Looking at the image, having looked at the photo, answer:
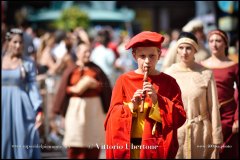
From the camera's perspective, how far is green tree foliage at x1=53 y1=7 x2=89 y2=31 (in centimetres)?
2305

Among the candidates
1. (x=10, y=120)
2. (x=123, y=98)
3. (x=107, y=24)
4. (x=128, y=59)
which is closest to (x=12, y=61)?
(x=10, y=120)

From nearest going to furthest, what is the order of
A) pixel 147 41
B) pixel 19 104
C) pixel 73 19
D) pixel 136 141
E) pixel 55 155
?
1. pixel 147 41
2. pixel 136 141
3. pixel 19 104
4. pixel 55 155
5. pixel 73 19

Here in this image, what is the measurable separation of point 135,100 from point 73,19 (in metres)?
16.4

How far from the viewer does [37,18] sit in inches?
1036

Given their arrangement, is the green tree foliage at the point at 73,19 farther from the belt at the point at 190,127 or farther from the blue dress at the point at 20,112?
the belt at the point at 190,127

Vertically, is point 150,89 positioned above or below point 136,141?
above

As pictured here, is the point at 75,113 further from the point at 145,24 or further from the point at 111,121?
the point at 145,24

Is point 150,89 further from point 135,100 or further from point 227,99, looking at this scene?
point 227,99

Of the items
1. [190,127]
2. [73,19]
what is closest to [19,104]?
[190,127]

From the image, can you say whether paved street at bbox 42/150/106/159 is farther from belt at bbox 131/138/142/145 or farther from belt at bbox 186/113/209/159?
belt at bbox 131/138/142/145

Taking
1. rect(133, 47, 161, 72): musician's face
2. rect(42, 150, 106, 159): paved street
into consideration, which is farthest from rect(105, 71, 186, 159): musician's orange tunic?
rect(42, 150, 106, 159): paved street

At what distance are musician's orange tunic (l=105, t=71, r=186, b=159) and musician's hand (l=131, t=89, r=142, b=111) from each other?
3.6 inches

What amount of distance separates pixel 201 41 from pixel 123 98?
4831 millimetres

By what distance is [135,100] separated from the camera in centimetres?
732
